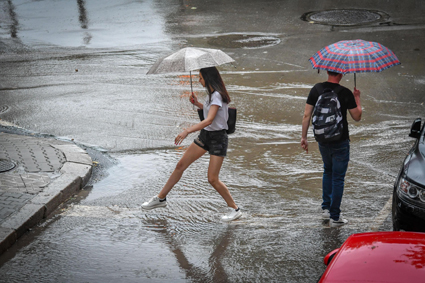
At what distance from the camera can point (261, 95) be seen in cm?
998

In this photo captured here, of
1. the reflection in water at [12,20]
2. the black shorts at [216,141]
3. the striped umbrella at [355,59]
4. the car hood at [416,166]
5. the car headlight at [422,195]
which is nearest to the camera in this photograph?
the car headlight at [422,195]

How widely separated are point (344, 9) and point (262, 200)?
13.1 m

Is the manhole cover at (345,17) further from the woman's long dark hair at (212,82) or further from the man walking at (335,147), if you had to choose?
the woman's long dark hair at (212,82)

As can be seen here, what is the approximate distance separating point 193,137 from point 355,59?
12.5ft

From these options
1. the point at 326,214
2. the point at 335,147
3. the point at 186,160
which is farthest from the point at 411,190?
the point at 186,160

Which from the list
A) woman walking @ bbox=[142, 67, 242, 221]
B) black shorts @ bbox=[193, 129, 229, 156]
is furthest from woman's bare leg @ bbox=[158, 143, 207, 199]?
black shorts @ bbox=[193, 129, 229, 156]

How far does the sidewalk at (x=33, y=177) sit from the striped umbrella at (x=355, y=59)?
3.52 metres

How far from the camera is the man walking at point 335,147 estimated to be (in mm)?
4969

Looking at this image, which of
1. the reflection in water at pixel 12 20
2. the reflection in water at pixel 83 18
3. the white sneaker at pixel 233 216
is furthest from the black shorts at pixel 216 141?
the reflection in water at pixel 12 20

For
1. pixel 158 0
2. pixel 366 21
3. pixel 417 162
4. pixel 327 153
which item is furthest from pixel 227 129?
pixel 158 0

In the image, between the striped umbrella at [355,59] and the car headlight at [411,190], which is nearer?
the car headlight at [411,190]

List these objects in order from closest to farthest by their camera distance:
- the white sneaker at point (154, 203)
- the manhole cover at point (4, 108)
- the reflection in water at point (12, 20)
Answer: the white sneaker at point (154, 203), the manhole cover at point (4, 108), the reflection in water at point (12, 20)

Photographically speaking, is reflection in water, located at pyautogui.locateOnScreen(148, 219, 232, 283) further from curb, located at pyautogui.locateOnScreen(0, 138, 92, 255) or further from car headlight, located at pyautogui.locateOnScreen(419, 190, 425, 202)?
car headlight, located at pyautogui.locateOnScreen(419, 190, 425, 202)

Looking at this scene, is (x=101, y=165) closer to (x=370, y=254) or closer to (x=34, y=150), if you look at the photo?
(x=34, y=150)
